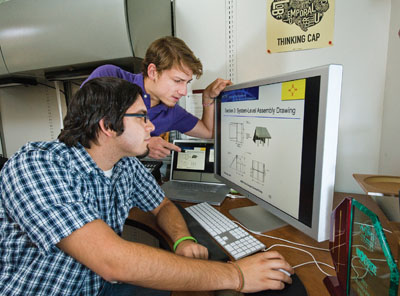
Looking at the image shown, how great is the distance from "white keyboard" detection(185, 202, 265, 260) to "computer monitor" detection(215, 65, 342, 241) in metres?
0.07

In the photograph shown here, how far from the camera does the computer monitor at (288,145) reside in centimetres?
55

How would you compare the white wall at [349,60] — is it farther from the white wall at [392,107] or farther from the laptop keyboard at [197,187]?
the laptop keyboard at [197,187]

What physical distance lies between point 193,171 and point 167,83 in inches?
19.4

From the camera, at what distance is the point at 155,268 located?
21.3 inches

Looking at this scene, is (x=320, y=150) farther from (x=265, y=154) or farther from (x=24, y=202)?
(x=24, y=202)

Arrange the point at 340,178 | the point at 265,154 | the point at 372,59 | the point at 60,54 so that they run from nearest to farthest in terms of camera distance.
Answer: the point at 265,154 < the point at 372,59 < the point at 340,178 < the point at 60,54

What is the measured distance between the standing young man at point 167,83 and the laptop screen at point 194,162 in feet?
0.30

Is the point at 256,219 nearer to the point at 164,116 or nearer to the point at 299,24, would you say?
the point at 164,116

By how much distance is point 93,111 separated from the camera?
27.9 inches

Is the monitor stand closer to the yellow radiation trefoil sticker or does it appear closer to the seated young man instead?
the seated young man

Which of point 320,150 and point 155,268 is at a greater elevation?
point 320,150

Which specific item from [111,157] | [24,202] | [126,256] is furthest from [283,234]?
[24,202]

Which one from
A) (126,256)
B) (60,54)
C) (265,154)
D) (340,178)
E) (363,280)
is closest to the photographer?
(363,280)

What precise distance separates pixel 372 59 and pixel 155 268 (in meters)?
1.20
